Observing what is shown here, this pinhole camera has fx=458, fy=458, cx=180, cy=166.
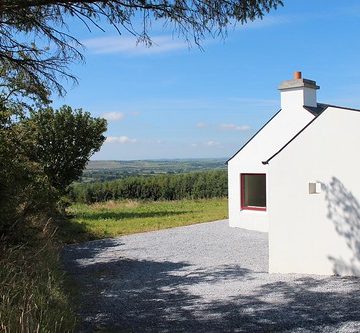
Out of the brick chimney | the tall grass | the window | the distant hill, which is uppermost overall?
the brick chimney

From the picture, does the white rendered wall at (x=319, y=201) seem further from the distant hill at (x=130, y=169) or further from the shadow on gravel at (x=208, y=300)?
the distant hill at (x=130, y=169)

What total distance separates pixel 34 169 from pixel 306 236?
6.05 metres

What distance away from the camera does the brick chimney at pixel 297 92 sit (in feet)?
51.7

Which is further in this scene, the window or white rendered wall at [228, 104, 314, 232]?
the window

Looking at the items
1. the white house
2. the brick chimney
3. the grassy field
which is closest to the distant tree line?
the grassy field

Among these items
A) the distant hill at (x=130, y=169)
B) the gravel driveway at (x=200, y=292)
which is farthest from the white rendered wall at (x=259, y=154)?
the distant hill at (x=130, y=169)

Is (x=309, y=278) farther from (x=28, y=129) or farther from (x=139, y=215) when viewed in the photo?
(x=139, y=215)

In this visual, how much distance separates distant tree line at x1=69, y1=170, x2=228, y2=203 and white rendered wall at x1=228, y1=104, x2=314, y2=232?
712 inches

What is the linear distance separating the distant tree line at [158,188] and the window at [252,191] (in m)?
16.1

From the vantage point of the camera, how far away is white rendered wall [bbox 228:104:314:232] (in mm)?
15953

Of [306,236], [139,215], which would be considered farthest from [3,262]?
[139,215]

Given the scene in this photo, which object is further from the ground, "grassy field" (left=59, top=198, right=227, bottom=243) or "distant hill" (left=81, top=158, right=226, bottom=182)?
"distant hill" (left=81, top=158, right=226, bottom=182)

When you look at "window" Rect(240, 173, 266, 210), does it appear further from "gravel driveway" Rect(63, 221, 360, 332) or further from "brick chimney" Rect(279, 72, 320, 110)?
"gravel driveway" Rect(63, 221, 360, 332)

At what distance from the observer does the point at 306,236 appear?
9219 mm
